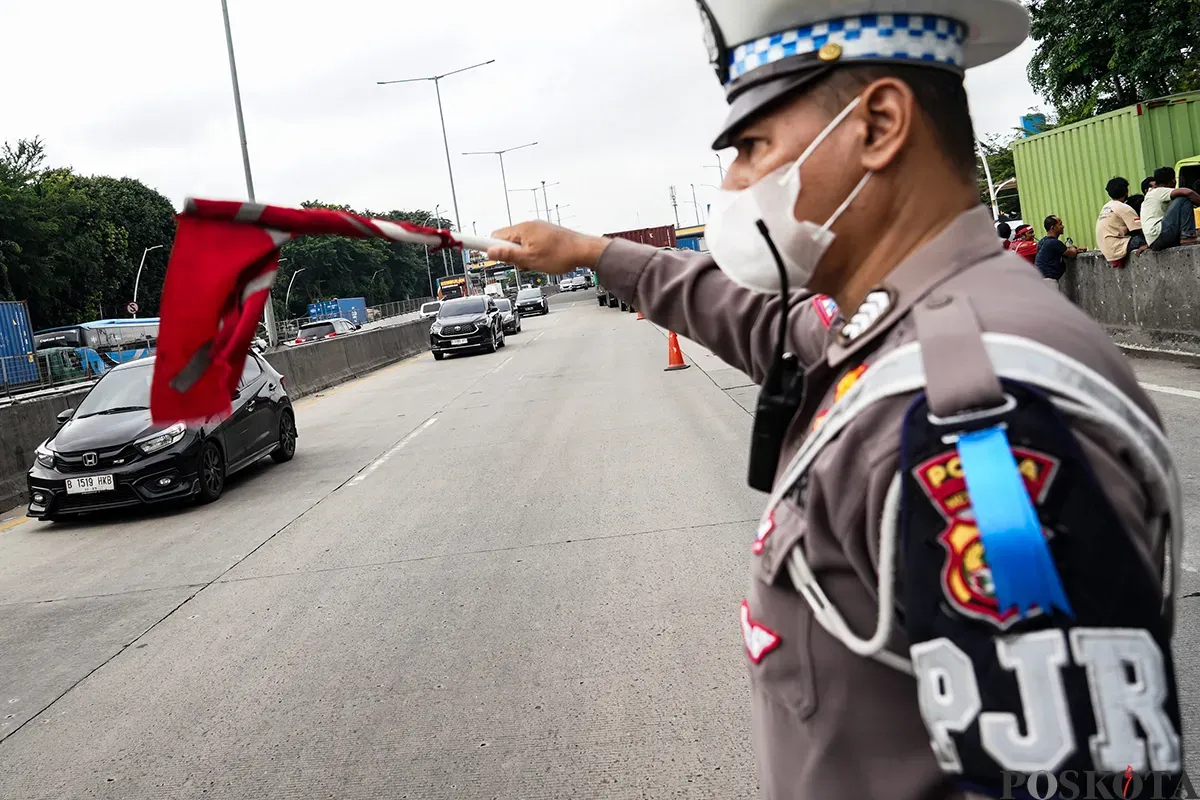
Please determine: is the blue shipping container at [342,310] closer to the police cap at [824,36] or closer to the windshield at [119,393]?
the windshield at [119,393]

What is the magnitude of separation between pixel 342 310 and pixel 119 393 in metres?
70.7

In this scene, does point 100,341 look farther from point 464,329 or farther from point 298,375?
point 298,375

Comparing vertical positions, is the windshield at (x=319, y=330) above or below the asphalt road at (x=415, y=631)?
above

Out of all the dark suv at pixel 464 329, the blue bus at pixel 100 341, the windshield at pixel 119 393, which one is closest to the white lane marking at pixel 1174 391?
the windshield at pixel 119 393

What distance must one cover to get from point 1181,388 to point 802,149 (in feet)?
32.0

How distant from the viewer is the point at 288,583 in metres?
6.91

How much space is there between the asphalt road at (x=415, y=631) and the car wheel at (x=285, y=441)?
117cm

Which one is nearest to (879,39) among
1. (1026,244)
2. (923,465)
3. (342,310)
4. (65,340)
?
(923,465)

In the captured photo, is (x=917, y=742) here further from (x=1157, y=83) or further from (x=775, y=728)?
(x=1157, y=83)

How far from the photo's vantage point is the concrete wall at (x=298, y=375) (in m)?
12.2

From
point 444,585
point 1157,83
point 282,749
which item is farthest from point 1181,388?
point 1157,83

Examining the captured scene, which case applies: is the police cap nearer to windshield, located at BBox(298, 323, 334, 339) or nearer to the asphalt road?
the asphalt road

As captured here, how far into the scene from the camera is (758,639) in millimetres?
1434

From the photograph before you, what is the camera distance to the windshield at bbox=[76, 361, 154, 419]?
35.6 ft
